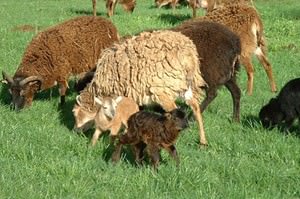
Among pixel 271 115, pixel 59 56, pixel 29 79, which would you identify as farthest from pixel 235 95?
pixel 29 79

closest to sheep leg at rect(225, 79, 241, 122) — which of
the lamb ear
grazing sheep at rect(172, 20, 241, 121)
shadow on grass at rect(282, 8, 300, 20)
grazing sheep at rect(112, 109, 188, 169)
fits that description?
grazing sheep at rect(172, 20, 241, 121)

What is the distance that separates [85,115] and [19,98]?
209cm

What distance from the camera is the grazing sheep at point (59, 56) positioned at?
9797mm

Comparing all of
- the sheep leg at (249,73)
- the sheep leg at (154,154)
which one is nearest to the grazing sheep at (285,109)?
the sheep leg at (154,154)

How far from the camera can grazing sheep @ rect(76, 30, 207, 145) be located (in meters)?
7.43

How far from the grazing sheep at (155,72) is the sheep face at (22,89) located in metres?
2.18

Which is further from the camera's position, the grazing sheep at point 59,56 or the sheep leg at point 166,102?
the grazing sheep at point 59,56

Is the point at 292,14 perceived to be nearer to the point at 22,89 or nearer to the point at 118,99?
the point at 22,89

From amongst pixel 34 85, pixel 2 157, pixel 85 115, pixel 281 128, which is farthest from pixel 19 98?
pixel 281 128

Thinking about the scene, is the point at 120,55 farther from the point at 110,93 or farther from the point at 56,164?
the point at 56,164

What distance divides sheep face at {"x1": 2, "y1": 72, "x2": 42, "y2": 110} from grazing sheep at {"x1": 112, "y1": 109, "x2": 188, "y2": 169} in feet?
11.6

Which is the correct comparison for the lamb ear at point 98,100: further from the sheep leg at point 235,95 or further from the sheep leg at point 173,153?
the sheep leg at point 235,95

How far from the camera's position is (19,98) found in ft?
31.4

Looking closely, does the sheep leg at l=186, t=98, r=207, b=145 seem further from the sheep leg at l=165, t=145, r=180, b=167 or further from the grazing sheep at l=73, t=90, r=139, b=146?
the sheep leg at l=165, t=145, r=180, b=167
